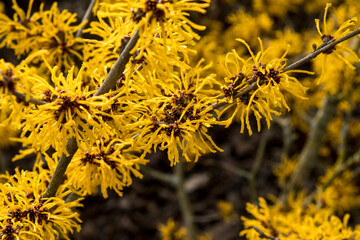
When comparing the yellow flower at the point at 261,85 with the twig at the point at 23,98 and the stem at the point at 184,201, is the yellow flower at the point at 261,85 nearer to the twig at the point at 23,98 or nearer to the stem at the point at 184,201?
the twig at the point at 23,98

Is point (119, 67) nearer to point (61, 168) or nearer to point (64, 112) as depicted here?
point (64, 112)

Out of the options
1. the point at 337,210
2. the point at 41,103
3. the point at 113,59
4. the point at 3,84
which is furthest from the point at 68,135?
the point at 337,210

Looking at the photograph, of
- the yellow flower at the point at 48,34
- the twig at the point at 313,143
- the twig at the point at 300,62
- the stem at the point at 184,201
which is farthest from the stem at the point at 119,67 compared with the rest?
the twig at the point at 313,143

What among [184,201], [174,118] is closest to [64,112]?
[174,118]

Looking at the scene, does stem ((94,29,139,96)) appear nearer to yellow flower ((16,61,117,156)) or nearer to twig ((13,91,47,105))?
yellow flower ((16,61,117,156))

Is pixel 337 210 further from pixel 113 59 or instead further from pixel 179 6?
pixel 179 6

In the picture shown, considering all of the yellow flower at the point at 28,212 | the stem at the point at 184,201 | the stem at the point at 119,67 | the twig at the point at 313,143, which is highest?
the twig at the point at 313,143

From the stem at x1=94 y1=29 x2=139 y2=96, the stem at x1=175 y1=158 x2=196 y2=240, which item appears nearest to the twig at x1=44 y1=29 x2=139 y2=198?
the stem at x1=94 y1=29 x2=139 y2=96
